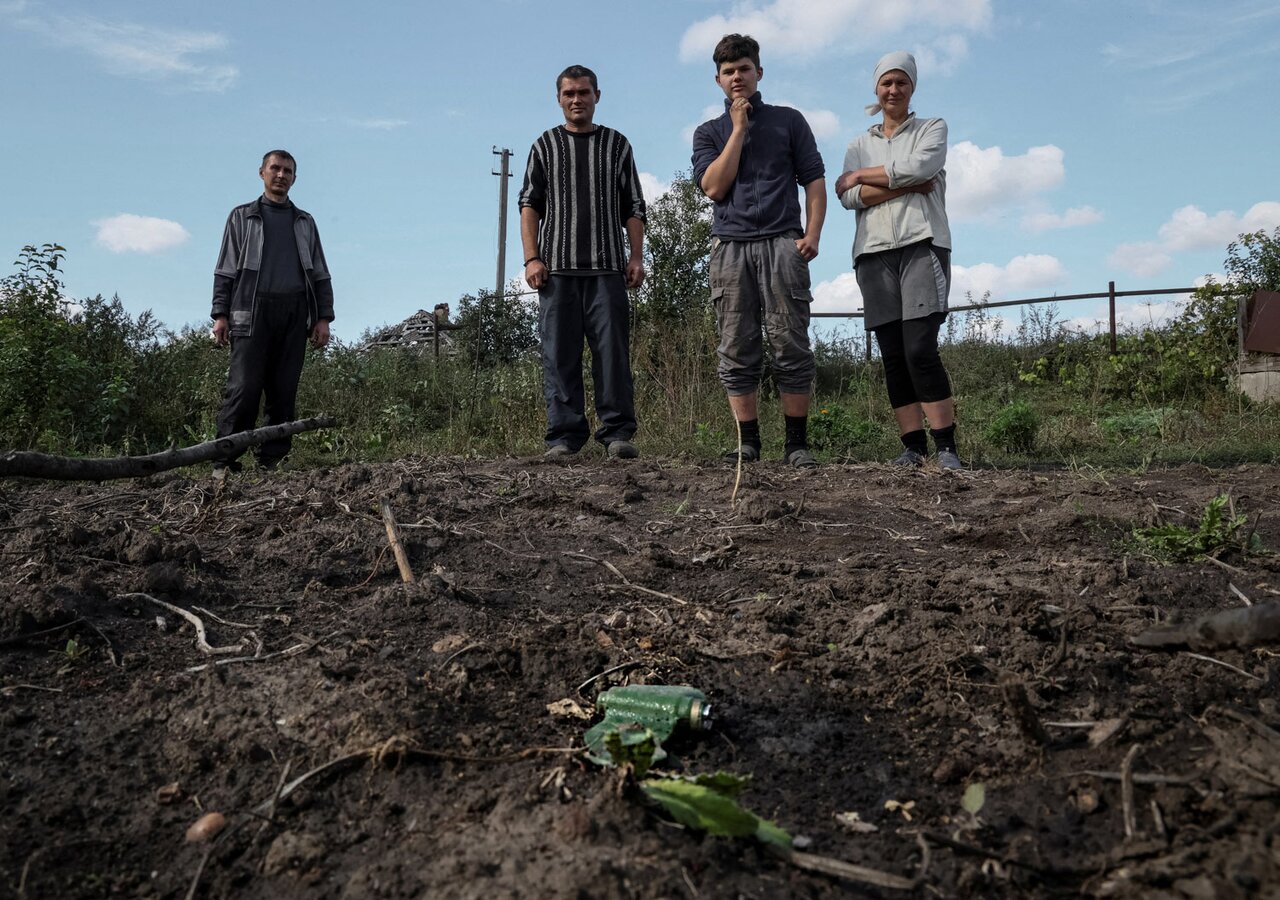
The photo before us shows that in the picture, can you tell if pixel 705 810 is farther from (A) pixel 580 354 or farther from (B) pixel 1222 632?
(A) pixel 580 354

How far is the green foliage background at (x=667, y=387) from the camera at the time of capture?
267 inches

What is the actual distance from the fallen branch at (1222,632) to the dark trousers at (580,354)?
3461 millimetres

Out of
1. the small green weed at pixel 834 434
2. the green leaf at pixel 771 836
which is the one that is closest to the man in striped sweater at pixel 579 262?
the small green weed at pixel 834 434

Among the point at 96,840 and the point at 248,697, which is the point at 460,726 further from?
the point at 96,840

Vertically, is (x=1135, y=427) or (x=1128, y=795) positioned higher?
(x=1135, y=427)

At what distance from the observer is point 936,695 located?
6.28 feet

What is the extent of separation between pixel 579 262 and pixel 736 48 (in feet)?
4.28

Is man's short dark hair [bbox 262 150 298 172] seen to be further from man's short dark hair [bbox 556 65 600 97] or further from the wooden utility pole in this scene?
the wooden utility pole

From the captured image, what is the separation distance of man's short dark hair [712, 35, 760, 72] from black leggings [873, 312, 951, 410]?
4.93 feet

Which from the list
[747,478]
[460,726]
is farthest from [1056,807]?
[747,478]

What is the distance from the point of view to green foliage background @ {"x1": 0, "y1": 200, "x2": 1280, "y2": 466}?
22.2 feet

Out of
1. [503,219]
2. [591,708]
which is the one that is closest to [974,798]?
[591,708]

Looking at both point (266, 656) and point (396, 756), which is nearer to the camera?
point (396, 756)

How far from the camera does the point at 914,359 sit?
466 cm
